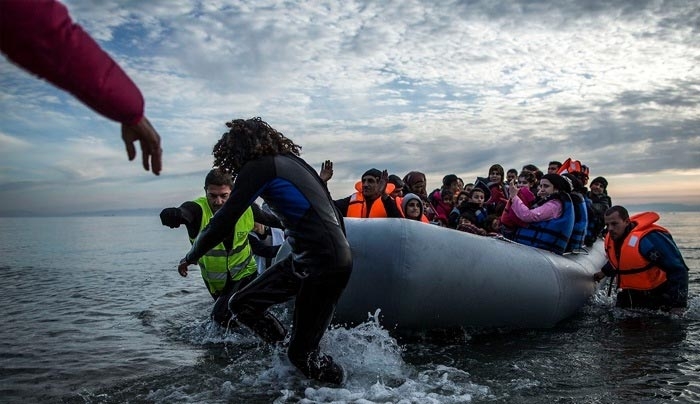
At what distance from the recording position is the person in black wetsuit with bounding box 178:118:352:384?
336 cm

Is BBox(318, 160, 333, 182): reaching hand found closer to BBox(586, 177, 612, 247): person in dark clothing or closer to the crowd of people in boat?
the crowd of people in boat

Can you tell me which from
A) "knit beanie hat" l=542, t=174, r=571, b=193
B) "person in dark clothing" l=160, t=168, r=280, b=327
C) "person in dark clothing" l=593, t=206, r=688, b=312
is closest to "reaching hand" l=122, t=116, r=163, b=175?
"person in dark clothing" l=160, t=168, r=280, b=327

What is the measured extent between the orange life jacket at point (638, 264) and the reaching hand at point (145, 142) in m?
6.01

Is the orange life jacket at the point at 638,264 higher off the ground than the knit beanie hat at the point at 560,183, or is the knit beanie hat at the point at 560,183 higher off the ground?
the knit beanie hat at the point at 560,183

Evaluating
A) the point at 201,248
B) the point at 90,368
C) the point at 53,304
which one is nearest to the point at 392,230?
the point at 201,248

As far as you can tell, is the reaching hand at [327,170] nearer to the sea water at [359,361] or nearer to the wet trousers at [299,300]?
the sea water at [359,361]

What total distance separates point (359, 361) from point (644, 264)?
158 inches

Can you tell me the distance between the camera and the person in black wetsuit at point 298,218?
3.36m

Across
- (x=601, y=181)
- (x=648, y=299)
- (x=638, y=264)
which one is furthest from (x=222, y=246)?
(x=601, y=181)

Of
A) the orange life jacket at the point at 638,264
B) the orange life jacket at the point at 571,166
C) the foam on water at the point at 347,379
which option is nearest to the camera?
the foam on water at the point at 347,379

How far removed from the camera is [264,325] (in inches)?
158

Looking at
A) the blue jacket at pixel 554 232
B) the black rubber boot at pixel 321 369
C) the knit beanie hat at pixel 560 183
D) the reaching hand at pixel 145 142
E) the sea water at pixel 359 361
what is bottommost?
the sea water at pixel 359 361

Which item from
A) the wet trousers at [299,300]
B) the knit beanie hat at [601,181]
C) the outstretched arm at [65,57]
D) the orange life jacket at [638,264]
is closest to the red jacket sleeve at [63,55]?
the outstretched arm at [65,57]

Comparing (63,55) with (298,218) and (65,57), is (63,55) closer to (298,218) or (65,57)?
(65,57)
